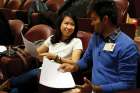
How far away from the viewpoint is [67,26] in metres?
2.56

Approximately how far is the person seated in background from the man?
1.68 feet

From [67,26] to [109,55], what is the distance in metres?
0.78

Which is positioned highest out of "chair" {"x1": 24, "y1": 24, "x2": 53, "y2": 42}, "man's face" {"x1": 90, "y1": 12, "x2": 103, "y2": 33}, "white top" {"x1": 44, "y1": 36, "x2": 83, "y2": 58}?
"man's face" {"x1": 90, "y1": 12, "x2": 103, "y2": 33}

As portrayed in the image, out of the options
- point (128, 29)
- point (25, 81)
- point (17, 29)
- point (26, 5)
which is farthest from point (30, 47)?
point (26, 5)

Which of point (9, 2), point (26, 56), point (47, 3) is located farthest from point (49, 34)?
point (9, 2)

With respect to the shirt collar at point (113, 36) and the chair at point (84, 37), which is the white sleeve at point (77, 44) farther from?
the shirt collar at point (113, 36)

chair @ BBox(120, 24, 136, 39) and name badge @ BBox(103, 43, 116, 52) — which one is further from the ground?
name badge @ BBox(103, 43, 116, 52)

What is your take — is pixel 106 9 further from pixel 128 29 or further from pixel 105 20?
pixel 128 29

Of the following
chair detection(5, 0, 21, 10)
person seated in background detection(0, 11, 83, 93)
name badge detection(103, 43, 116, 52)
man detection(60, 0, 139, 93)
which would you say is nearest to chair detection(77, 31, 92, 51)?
person seated in background detection(0, 11, 83, 93)

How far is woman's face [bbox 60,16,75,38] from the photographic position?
2.56m

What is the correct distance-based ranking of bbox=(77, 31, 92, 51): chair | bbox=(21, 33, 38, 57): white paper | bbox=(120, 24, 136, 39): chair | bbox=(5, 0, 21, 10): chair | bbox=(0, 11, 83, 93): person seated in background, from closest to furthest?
bbox=(21, 33, 38, 57): white paper
bbox=(0, 11, 83, 93): person seated in background
bbox=(77, 31, 92, 51): chair
bbox=(120, 24, 136, 39): chair
bbox=(5, 0, 21, 10): chair

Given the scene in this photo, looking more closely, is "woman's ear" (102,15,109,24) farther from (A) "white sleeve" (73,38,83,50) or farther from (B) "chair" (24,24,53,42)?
(B) "chair" (24,24,53,42)

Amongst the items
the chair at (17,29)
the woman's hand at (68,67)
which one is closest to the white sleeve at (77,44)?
the woman's hand at (68,67)

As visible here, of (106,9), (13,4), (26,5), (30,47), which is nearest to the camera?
(106,9)
